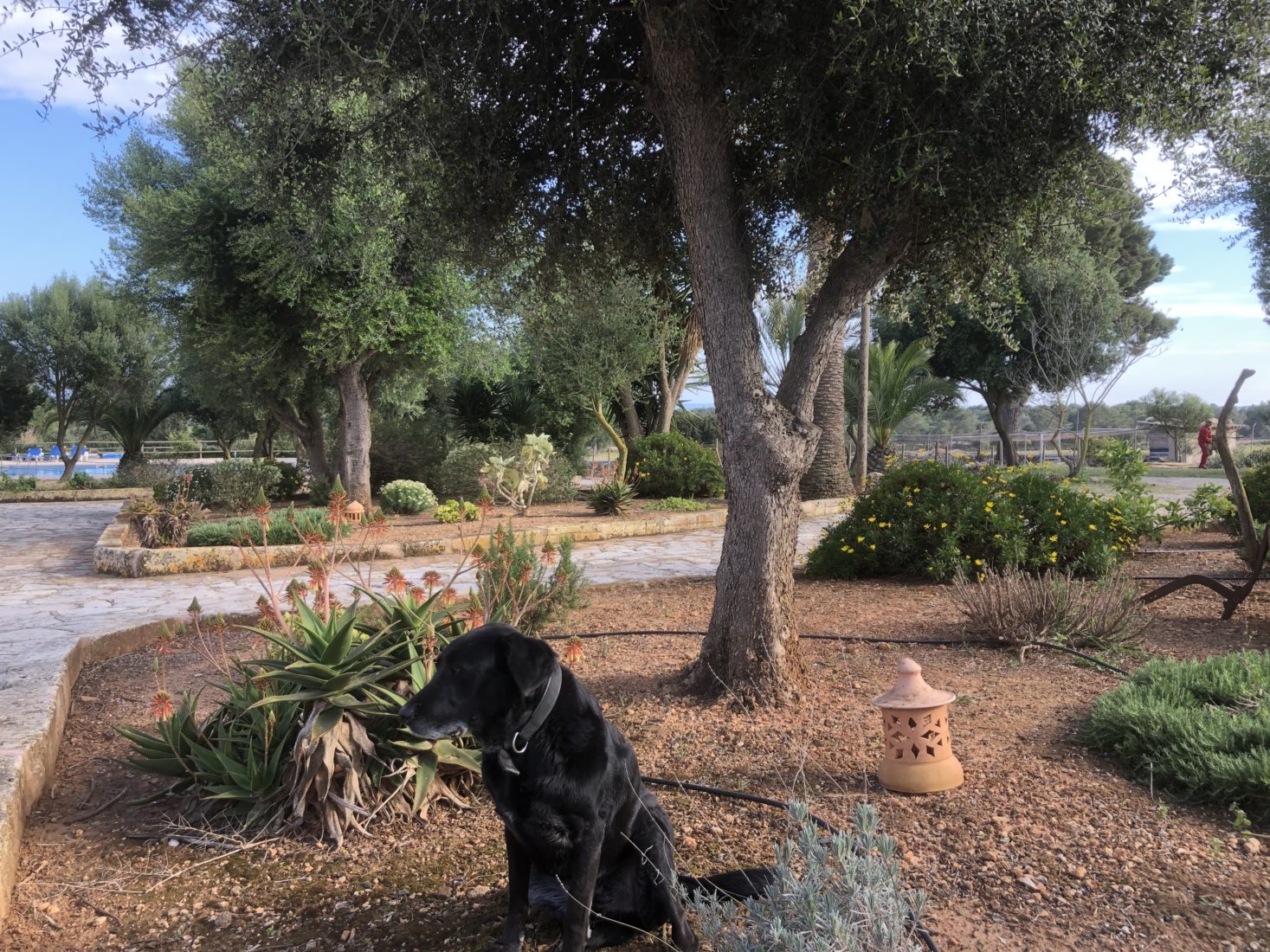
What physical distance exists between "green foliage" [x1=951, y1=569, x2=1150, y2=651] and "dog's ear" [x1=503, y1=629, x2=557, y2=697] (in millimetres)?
4433

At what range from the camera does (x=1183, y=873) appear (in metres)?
2.86

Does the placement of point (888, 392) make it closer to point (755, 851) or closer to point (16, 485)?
point (755, 851)

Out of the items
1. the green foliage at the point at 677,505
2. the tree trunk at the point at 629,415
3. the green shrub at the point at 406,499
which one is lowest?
the green foliage at the point at 677,505

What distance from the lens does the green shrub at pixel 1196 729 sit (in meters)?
3.31

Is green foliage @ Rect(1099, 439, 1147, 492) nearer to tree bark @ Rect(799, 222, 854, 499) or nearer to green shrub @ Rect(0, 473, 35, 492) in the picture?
tree bark @ Rect(799, 222, 854, 499)

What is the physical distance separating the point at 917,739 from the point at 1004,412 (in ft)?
109

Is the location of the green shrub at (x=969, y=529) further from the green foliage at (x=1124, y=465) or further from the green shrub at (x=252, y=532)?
the green shrub at (x=252, y=532)

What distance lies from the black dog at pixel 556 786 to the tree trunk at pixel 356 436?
14376 millimetres

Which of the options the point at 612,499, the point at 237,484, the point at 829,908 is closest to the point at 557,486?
the point at 612,499

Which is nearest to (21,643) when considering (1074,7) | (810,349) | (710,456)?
(810,349)

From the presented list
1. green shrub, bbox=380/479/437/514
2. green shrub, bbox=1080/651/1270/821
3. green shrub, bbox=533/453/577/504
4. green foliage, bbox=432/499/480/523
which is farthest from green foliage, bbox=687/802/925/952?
green shrub, bbox=533/453/577/504

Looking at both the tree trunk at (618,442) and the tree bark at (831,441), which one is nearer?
the tree bark at (831,441)

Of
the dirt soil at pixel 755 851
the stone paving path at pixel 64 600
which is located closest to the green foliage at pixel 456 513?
the stone paving path at pixel 64 600

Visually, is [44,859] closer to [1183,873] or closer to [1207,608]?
[1183,873]
